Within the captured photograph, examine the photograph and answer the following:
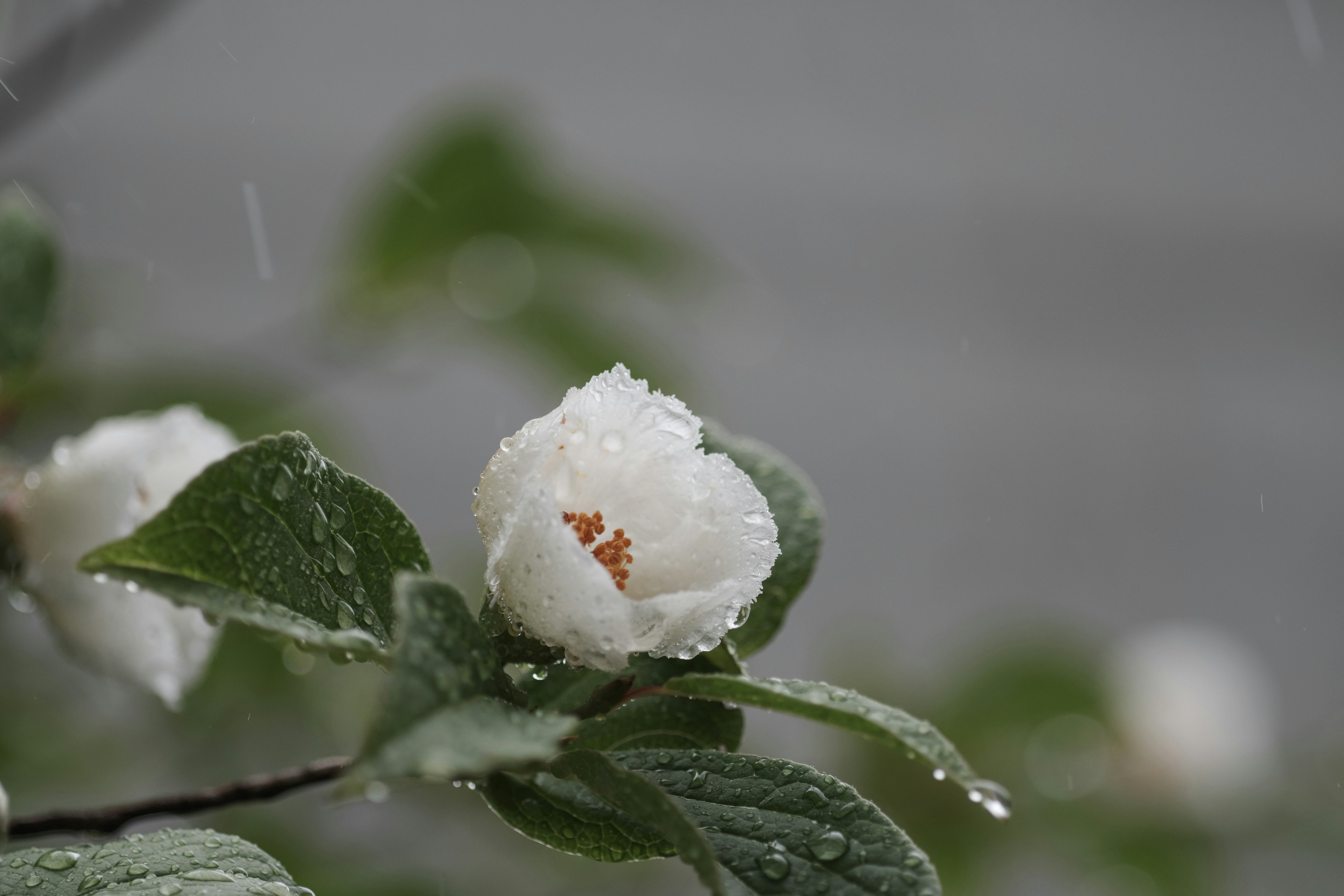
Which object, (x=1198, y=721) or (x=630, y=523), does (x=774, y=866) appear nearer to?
(x=630, y=523)

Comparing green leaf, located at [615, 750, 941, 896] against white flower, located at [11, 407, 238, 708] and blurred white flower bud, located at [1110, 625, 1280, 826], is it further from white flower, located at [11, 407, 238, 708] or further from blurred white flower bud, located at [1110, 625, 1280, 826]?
blurred white flower bud, located at [1110, 625, 1280, 826]

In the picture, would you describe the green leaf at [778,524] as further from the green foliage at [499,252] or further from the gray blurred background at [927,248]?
the gray blurred background at [927,248]

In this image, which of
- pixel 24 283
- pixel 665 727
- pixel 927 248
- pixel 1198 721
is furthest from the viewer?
pixel 927 248

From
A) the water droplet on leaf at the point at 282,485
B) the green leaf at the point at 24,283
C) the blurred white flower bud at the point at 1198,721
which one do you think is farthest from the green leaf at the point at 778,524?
the blurred white flower bud at the point at 1198,721

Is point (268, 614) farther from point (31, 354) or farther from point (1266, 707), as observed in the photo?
point (1266, 707)

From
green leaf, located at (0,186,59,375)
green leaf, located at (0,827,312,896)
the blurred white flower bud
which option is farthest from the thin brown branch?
the blurred white flower bud

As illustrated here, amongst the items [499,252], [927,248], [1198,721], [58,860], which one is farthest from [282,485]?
[927,248]
